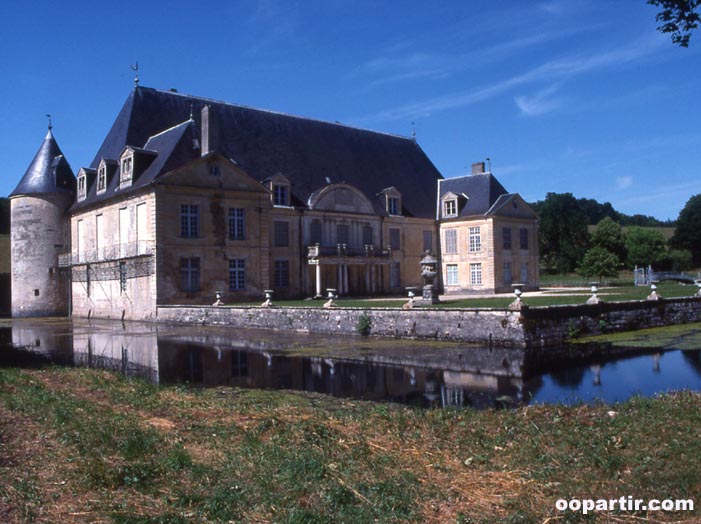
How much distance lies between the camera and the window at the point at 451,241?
3578 cm

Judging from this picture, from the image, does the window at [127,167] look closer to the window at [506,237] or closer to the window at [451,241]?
the window at [451,241]

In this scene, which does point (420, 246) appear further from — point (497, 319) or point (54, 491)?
point (54, 491)

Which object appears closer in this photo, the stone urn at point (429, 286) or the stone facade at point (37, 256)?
the stone urn at point (429, 286)

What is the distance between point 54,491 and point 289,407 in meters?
3.44

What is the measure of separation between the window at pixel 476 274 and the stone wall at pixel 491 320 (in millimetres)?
15295

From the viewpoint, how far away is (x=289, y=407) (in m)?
7.53

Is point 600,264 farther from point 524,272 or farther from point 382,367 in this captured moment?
point 382,367

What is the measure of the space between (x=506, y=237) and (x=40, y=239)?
2389 centimetres

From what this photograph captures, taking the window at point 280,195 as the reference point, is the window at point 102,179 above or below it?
above

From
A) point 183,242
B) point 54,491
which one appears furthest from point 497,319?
point 183,242

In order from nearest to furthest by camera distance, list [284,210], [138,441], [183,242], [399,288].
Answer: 1. [138,441]
2. [183,242]
3. [284,210]
4. [399,288]

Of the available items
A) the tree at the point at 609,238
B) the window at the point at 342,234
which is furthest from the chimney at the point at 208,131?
the tree at the point at 609,238

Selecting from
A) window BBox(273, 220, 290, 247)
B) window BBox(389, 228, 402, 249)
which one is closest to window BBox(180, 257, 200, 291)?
window BBox(273, 220, 290, 247)

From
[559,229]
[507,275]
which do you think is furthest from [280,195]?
[559,229]
